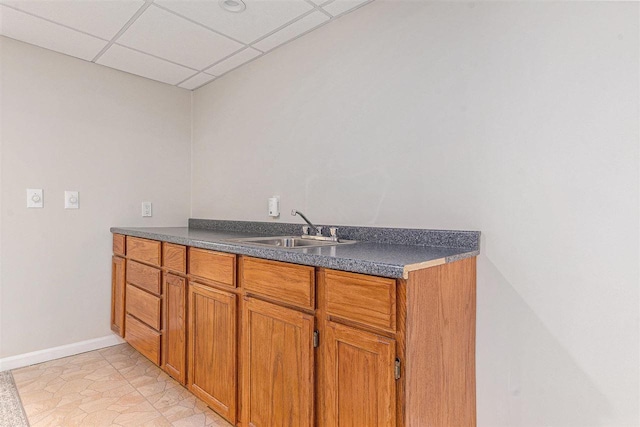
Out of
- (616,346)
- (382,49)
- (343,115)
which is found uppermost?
(382,49)

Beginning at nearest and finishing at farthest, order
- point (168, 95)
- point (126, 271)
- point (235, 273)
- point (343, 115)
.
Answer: point (235, 273)
point (343, 115)
point (126, 271)
point (168, 95)

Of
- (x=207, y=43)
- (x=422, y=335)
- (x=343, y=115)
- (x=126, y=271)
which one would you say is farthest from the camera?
(x=126, y=271)

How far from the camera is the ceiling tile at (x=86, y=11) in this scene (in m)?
1.90

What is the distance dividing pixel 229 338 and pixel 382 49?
1.61 meters

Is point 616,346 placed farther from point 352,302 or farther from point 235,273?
point 235,273

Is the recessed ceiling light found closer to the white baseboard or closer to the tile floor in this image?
the tile floor

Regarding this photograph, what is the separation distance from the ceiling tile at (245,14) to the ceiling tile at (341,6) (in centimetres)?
11

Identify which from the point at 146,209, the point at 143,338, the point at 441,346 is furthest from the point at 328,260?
the point at 146,209

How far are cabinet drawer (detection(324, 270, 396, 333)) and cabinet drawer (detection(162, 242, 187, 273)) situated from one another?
102 cm

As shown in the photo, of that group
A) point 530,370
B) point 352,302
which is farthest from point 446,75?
point 530,370

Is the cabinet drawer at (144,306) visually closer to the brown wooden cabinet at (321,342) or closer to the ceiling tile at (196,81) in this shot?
the brown wooden cabinet at (321,342)

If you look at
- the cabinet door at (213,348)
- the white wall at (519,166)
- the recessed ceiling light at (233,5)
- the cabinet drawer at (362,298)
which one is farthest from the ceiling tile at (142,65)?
the cabinet drawer at (362,298)

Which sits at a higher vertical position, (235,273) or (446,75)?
(446,75)

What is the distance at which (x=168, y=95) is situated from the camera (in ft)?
10.1
